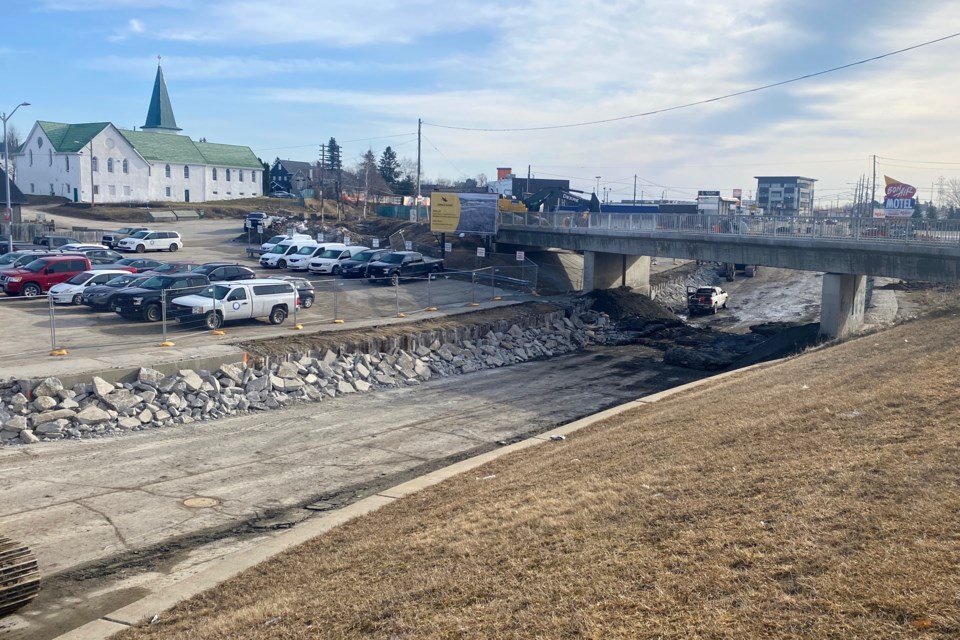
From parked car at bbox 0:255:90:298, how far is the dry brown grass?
96.8 ft

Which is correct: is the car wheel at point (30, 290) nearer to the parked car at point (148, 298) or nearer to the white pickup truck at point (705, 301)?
the parked car at point (148, 298)

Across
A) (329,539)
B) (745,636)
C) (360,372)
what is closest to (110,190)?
(360,372)

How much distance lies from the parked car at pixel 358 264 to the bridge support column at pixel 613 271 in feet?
42.7

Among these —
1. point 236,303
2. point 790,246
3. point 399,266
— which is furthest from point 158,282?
point 790,246

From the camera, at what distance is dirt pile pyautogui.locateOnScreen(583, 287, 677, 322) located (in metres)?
48.5

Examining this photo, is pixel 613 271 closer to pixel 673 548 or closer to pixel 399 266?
pixel 399 266

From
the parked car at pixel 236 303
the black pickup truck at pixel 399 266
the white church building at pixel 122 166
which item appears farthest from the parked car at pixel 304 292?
the white church building at pixel 122 166

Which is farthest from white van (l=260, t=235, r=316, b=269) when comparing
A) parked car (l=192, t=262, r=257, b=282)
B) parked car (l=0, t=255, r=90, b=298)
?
parked car (l=0, t=255, r=90, b=298)

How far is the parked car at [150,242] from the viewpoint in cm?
5791

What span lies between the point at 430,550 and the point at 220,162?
349 feet

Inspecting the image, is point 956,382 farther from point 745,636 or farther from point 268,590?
point 268,590

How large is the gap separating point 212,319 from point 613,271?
2944 centimetres

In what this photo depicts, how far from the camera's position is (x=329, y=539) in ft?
38.7

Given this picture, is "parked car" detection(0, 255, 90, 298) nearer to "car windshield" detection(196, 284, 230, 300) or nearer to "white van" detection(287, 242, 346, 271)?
"car windshield" detection(196, 284, 230, 300)
